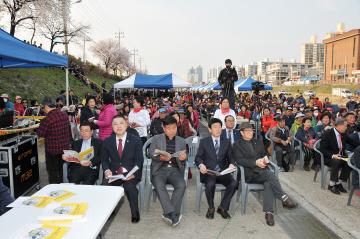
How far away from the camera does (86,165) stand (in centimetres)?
529

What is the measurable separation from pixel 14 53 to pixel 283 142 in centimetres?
594

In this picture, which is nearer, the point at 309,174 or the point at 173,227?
the point at 173,227

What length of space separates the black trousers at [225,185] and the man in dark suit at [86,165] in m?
1.77

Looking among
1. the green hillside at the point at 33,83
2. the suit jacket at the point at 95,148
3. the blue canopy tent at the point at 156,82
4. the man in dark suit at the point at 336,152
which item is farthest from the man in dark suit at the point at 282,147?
the green hillside at the point at 33,83

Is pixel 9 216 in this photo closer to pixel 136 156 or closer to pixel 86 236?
pixel 86 236

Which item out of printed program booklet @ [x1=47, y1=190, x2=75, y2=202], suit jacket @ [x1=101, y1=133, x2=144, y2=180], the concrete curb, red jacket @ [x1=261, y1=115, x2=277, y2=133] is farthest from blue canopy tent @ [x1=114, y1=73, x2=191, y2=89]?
printed program booklet @ [x1=47, y1=190, x2=75, y2=202]

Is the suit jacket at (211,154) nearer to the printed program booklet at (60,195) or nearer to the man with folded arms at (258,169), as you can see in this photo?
the man with folded arms at (258,169)

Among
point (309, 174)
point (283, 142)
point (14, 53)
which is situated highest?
point (14, 53)

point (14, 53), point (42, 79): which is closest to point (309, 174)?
point (14, 53)

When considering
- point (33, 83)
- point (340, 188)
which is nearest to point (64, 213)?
point (340, 188)

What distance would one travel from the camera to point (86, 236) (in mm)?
2322

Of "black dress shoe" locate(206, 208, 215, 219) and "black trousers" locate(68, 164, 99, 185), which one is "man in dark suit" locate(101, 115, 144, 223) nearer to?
"black trousers" locate(68, 164, 99, 185)

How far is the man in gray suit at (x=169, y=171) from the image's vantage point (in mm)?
4773

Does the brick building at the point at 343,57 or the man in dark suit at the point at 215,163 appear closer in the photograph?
the man in dark suit at the point at 215,163
